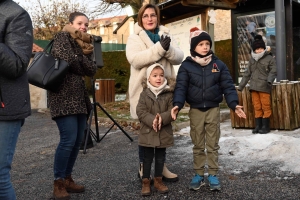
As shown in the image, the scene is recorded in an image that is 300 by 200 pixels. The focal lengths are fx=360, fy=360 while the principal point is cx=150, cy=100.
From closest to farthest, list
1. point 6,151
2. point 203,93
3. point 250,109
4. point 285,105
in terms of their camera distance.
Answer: point 6,151, point 203,93, point 285,105, point 250,109

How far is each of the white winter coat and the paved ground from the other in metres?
0.83

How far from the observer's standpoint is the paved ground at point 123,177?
346cm

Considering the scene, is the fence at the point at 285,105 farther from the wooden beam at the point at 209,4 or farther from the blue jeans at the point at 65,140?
the blue jeans at the point at 65,140

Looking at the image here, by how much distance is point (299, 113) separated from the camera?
6652 mm

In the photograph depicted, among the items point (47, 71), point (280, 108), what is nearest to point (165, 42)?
point (47, 71)

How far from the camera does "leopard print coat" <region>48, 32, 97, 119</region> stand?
335 centimetres

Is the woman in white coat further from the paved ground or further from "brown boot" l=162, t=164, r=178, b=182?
the paved ground

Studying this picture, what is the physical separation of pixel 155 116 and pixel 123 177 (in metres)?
1.05

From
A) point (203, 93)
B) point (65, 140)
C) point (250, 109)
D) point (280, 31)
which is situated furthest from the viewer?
point (250, 109)

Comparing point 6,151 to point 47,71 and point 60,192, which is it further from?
point 60,192

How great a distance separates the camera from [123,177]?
416 cm

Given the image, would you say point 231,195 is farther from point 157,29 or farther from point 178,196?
point 157,29

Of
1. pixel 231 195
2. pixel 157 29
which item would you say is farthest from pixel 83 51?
pixel 231 195

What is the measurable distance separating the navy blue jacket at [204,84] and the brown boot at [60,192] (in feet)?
4.45
